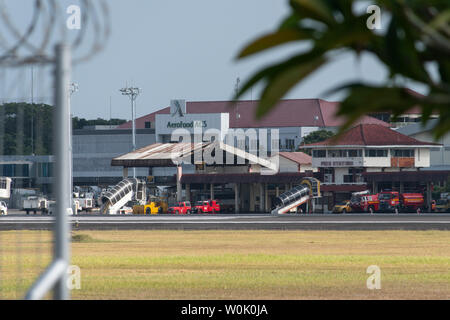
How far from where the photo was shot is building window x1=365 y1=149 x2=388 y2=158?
11169cm

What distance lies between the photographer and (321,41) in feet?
12.7

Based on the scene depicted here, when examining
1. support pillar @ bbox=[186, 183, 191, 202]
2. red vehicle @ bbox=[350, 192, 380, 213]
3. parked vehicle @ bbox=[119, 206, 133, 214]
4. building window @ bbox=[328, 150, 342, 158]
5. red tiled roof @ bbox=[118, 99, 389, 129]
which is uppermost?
red tiled roof @ bbox=[118, 99, 389, 129]

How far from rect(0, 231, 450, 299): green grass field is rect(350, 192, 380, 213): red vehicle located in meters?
44.3

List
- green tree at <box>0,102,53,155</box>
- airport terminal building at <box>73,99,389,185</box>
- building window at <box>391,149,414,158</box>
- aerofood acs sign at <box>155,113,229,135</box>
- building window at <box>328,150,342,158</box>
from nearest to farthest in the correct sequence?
1. green tree at <box>0,102,53,155</box>
2. building window at <box>328,150,342,158</box>
3. building window at <box>391,149,414,158</box>
4. aerofood acs sign at <box>155,113,229,135</box>
5. airport terminal building at <box>73,99,389,185</box>

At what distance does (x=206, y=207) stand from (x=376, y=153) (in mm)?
24638

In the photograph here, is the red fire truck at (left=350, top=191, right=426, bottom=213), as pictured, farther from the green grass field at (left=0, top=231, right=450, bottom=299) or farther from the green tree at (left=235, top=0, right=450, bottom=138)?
the green tree at (left=235, top=0, right=450, bottom=138)

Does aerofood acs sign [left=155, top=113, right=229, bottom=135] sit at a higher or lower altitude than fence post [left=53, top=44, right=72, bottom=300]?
higher

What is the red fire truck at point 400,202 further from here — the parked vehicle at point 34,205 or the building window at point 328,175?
the parked vehicle at point 34,205

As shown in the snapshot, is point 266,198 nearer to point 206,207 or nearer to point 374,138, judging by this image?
point 206,207

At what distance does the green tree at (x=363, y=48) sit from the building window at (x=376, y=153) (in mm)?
109036

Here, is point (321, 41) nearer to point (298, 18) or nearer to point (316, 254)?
point (298, 18)

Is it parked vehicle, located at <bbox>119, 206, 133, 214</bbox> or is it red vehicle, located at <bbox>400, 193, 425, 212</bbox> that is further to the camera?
parked vehicle, located at <bbox>119, 206, 133, 214</bbox>

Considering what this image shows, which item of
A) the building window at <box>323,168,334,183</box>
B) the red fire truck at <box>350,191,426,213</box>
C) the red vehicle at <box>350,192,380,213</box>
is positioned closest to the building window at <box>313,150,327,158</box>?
the building window at <box>323,168,334,183</box>

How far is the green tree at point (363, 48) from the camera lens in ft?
12.7
